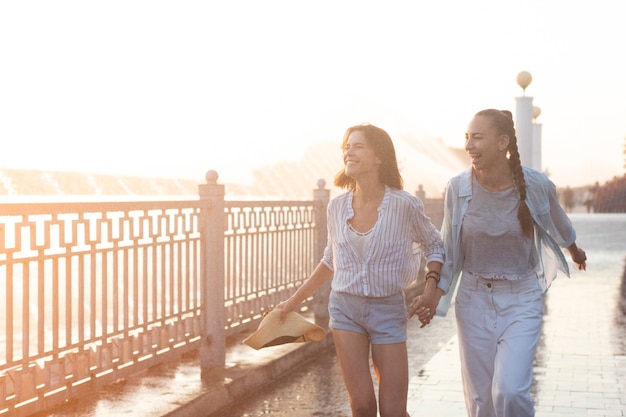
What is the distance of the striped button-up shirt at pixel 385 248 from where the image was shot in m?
4.65

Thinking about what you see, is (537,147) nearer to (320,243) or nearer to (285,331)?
(320,243)

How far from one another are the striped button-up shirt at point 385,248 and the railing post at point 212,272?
3403 millimetres

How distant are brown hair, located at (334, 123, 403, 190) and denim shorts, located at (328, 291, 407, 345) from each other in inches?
23.8

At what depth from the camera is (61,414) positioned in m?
6.29

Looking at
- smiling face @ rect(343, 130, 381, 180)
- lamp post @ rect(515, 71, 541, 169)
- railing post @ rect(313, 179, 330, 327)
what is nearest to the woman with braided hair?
smiling face @ rect(343, 130, 381, 180)

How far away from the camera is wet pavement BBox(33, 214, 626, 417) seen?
22.4 ft

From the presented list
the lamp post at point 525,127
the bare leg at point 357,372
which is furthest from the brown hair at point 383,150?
the lamp post at point 525,127

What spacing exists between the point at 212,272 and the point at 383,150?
3792 millimetres

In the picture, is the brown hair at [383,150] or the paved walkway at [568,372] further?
the paved walkway at [568,372]

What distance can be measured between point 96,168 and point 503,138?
63220 mm

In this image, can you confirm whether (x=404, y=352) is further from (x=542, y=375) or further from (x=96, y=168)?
(x=96, y=168)

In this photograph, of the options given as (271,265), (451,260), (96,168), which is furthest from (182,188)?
(451,260)

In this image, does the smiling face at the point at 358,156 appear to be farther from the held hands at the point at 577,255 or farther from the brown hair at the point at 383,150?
the held hands at the point at 577,255

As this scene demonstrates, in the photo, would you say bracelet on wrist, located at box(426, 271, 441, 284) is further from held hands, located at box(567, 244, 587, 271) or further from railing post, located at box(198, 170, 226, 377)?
railing post, located at box(198, 170, 226, 377)
